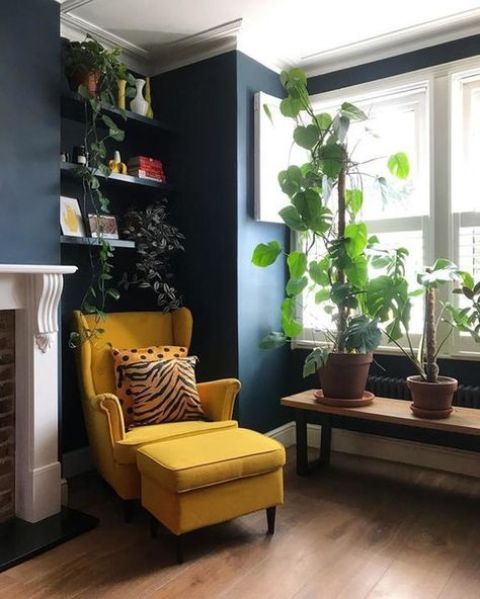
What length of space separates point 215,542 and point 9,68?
2.32m

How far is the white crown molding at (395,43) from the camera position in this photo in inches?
119

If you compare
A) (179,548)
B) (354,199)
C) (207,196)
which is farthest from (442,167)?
(179,548)

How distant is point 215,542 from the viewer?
234 cm

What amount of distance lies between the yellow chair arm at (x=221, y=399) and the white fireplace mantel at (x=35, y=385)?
0.81m

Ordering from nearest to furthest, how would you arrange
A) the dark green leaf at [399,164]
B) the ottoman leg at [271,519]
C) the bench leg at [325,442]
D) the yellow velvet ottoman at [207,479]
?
the yellow velvet ottoman at [207,479] < the ottoman leg at [271,519] < the dark green leaf at [399,164] < the bench leg at [325,442]

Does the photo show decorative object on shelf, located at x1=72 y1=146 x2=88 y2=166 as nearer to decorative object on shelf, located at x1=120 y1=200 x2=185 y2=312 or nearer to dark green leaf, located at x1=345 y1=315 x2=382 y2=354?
decorative object on shelf, located at x1=120 y1=200 x2=185 y2=312

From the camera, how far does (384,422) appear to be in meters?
3.00

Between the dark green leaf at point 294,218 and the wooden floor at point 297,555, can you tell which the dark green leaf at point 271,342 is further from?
the wooden floor at point 297,555

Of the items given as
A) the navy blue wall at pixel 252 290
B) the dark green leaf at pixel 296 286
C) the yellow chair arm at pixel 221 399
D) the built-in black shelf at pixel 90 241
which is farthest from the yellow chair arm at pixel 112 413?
the dark green leaf at pixel 296 286

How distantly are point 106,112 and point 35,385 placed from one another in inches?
61.9

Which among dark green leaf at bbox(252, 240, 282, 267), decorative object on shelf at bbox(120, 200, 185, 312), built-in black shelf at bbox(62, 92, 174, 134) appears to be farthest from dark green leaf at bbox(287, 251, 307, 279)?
built-in black shelf at bbox(62, 92, 174, 134)

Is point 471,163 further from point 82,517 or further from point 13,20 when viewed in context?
point 82,517

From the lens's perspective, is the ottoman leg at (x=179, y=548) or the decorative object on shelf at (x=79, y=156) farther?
the decorative object on shelf at (x=79, y=156)

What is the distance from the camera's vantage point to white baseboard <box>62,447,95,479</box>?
3.09 m
